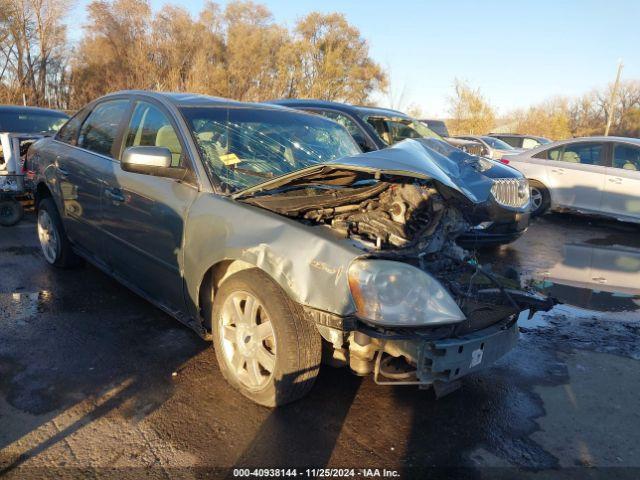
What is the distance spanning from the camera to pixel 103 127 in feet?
14.2

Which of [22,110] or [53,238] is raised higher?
[22,110]

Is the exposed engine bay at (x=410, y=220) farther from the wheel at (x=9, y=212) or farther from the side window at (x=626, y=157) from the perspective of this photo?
the side window at (x=626, y=157)

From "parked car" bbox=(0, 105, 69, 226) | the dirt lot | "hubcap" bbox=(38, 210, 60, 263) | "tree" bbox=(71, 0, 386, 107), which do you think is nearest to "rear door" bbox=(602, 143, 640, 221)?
the dirt lot

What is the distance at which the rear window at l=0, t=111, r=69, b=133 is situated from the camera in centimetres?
830

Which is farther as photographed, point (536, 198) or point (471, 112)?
point (471, 112)

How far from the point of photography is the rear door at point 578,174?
8859 mm

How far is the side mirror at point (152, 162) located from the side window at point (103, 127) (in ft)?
3.07

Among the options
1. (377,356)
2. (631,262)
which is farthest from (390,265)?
(631,262)

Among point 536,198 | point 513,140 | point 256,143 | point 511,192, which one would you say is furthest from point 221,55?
point 256,143

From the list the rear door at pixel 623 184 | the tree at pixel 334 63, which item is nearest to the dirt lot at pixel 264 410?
the rear door at pixel 623 184

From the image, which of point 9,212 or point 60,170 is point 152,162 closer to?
point 60,170

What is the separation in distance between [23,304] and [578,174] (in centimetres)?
872

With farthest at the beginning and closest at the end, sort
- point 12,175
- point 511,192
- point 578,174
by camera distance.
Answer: point 578,174, point 12,175, point 511,192

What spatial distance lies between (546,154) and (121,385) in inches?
354
